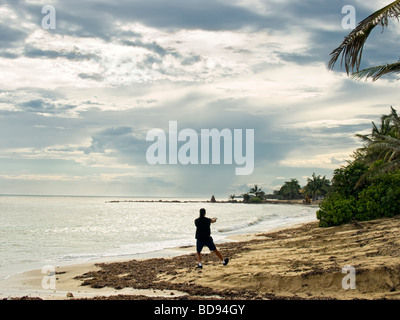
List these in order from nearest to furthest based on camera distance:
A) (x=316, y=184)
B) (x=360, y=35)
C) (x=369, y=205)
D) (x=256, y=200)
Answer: (x=360, y=35) → (x=369, y=205) → (x=316, y=184) → (x=256, y=200)

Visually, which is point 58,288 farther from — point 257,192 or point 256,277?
point 257,192

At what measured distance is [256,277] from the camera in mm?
10094

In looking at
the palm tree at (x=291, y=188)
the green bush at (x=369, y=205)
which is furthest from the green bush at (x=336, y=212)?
the palm tree at (x=291, y=188)

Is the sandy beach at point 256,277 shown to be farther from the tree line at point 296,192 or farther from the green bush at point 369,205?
the tree line at point 296,192

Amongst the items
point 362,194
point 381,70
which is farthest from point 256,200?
point 381,70

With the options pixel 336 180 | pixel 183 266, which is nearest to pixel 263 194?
pixel 336 180

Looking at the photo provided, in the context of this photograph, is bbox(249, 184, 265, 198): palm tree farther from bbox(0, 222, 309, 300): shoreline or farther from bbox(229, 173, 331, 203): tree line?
bbox(0, 222, 309, 300): shoreline

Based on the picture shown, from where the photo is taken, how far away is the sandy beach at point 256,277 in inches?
351

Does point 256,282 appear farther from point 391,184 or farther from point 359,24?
point 391,184

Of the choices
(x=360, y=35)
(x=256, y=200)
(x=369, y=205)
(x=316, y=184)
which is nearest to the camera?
(x=360, y=35)

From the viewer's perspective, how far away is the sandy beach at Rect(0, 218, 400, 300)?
8.91 metres
